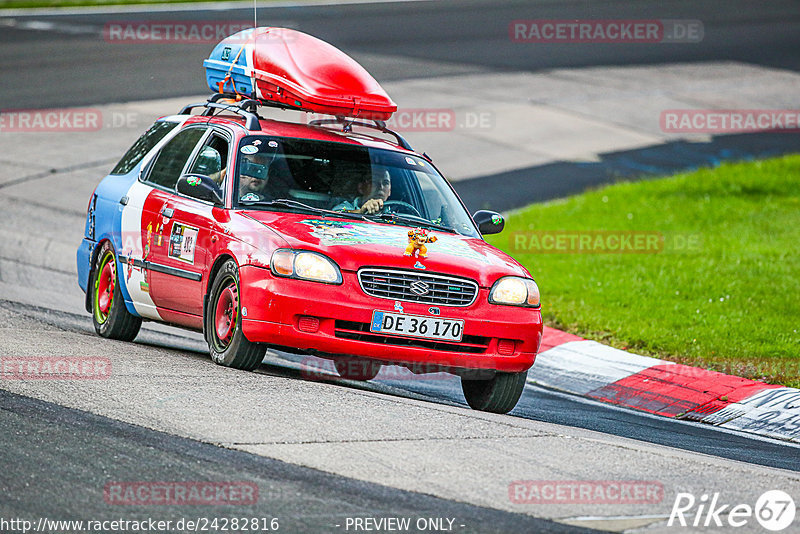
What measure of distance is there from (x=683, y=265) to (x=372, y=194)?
18.3 ft

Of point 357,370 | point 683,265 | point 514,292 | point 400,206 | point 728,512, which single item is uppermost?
point 400,206

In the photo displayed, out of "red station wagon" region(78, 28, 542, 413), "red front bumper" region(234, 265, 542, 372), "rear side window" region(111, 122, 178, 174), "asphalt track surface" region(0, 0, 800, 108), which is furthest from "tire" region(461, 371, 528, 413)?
"asphalt track surface" region(0, 0, 800, 108)

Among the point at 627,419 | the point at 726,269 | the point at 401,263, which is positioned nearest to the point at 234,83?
the point at 401,263

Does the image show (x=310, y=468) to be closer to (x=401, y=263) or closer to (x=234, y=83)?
(x=401, y=263)

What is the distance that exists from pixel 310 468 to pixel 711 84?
2117 centimetres

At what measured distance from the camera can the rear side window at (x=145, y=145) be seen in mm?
9719

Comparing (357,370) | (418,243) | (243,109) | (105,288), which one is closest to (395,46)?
(105,288)

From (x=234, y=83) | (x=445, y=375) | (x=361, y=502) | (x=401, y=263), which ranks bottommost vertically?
Result: (x=445, y=375)

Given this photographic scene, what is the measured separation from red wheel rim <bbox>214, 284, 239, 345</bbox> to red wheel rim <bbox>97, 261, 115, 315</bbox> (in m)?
1.78

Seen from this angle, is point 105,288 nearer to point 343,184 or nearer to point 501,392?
point 343,184

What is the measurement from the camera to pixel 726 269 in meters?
12.9

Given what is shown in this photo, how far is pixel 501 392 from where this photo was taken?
8.14 meters

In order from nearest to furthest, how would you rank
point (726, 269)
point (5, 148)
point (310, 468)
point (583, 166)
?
1. point (310, 468)
2. point (726, 269)
3. point (5, 148)
4. point (583, 166)

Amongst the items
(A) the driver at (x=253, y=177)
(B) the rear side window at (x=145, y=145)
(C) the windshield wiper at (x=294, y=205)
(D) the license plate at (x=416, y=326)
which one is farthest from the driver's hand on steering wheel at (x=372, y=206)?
(B) the rear side window at (x=145, y=145)
